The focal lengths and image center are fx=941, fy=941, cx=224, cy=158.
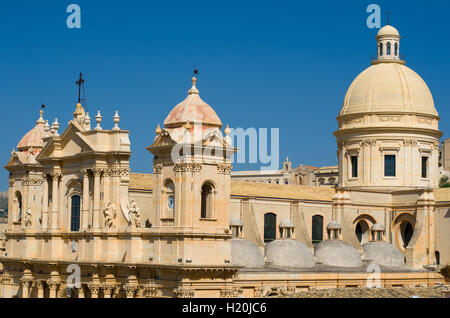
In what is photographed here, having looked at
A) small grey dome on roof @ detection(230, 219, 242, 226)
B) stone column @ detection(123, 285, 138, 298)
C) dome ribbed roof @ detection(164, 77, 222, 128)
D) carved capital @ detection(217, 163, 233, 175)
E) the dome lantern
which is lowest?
stone column @ detection(123, 285, 138, 298)

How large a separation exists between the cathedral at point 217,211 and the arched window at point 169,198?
0.25 ft

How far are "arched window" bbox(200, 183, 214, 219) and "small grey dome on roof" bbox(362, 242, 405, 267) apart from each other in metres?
22.4

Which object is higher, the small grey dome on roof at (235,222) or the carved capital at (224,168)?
the carved capital at (224,168)

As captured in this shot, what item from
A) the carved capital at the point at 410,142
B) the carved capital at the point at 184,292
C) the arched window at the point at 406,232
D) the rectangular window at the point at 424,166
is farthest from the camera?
the rectangular window at the point at 424,166

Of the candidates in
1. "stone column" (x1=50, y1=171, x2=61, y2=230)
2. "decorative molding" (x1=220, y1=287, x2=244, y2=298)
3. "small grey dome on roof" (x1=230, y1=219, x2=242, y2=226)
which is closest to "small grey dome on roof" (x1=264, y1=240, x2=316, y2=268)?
"small grey dome on roof" (x1=230, y1=219, x2=242, y2=226)

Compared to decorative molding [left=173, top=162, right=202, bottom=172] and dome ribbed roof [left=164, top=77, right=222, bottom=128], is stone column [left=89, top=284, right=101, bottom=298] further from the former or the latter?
dome ribbed roof [left=164, top=77, right=222, bottom=128]

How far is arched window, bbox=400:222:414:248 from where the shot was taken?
76.4m

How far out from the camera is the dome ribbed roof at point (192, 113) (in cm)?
4975

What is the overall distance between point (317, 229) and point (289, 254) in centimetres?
1112

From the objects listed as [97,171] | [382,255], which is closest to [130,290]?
[97,171]

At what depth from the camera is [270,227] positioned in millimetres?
70688

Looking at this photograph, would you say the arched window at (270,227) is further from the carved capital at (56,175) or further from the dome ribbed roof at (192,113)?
the dome ribbed roof at (192,113)

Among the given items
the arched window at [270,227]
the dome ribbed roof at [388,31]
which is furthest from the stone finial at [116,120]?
the dome ribbed roof at [388,31]
